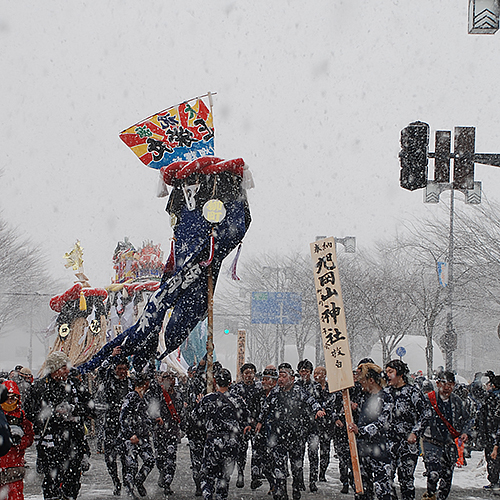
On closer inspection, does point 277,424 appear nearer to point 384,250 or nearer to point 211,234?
point 211,234

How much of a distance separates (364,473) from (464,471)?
19.5 ft

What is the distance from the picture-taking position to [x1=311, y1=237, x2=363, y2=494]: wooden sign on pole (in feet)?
24.0

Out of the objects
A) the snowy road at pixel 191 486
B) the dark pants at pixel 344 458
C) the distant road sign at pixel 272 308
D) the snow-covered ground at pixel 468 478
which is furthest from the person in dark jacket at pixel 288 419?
the distant road sign at pixel 272 308

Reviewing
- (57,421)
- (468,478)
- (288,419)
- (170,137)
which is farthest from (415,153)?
(468,478)

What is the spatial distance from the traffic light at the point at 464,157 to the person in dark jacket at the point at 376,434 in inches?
107

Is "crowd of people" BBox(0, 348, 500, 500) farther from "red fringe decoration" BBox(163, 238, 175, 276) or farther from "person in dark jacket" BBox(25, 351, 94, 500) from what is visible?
"red fringe decoration" BBox(163, 238, 175, 276)

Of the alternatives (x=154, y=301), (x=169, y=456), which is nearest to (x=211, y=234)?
(x=154, y=301)

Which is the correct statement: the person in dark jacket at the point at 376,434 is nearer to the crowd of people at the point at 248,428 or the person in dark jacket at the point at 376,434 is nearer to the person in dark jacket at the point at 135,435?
the crowd of people at the point at 248,428

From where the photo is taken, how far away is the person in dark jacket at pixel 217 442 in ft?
23.7

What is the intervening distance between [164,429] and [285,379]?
2055mm

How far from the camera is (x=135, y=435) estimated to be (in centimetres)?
809

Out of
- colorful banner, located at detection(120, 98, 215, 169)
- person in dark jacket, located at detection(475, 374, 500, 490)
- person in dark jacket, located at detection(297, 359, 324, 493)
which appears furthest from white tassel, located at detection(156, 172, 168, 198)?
person in dark jacket, located at detection(475, 374, 500, 490)

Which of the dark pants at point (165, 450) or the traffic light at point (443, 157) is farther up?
the traffic light at point (443, 157)

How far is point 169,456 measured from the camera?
9.05 metres
